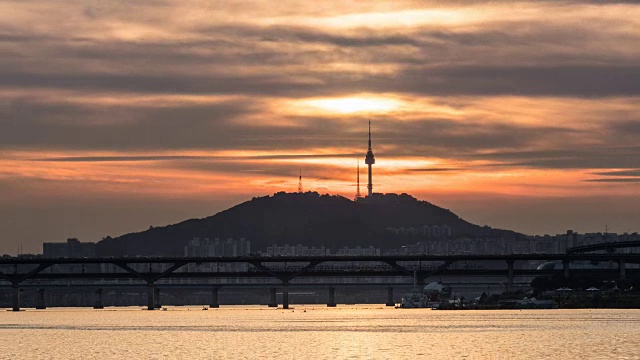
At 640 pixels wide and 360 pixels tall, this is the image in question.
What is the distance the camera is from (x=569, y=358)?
103750 millimetres

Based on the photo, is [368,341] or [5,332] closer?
[368,341]

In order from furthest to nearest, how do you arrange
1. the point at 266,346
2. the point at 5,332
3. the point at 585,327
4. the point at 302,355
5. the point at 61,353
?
the point at 5,332 < the point at 585,327 < the point at 266,346 < the point at 61,353 < the point at 302,355

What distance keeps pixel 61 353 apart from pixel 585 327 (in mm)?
66419

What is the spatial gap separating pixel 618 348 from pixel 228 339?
150 ft

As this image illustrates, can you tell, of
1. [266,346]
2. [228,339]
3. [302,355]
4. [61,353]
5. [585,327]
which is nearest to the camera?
[302,355]

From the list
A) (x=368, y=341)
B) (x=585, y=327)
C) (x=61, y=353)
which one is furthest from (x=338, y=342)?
(x=585, y=327)

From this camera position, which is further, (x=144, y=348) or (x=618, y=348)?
(x=144, y=348)

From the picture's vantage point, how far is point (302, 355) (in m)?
112

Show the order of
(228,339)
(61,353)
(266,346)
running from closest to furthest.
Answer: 1. (61,353)
2. (266,346)
3. (228,339)

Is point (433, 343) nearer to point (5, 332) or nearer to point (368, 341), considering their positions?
point (368, 341)

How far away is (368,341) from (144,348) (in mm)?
22460

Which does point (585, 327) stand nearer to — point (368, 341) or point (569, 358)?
point (368, 341)

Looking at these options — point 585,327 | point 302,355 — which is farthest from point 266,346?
point 585,327

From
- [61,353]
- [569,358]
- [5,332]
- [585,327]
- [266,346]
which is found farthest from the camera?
[5,332]
